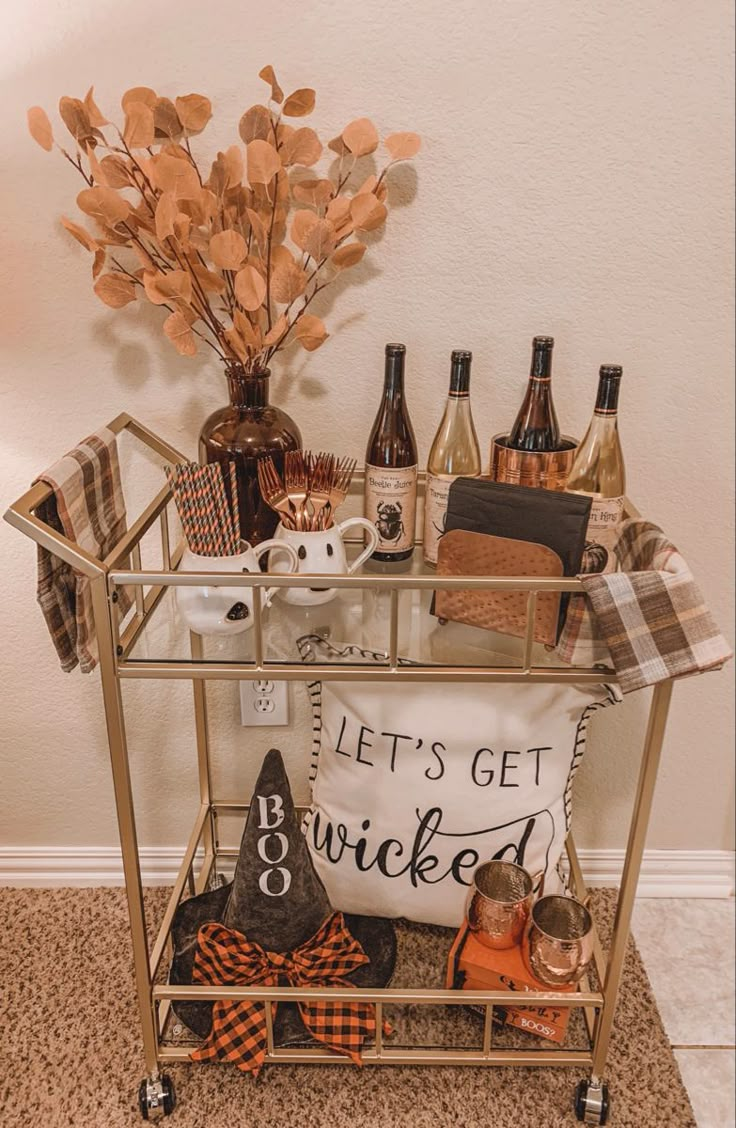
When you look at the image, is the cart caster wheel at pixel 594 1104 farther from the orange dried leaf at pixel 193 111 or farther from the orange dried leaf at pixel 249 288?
the orange dried leaf at pixel 193 111

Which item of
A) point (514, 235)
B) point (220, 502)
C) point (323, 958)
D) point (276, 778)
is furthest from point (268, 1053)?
point (514, 235)

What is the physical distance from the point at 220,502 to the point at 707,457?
0.72m

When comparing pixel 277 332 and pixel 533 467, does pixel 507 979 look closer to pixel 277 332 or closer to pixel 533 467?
pixel 533 467

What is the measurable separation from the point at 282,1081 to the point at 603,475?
916mm

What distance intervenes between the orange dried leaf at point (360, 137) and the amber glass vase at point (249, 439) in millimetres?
288

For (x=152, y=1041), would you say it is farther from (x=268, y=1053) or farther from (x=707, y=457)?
(x=707, y=457)

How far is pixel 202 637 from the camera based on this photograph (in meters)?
1.02

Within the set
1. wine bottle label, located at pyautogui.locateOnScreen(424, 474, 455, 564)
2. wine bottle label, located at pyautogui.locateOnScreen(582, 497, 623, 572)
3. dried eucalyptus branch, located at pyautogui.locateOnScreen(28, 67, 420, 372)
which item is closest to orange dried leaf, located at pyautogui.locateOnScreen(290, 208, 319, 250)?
dried eucalyptus branch, located at pyautogui.locateOnScreen(28, 67, 420, 372)

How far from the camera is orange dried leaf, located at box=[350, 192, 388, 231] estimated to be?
108cm

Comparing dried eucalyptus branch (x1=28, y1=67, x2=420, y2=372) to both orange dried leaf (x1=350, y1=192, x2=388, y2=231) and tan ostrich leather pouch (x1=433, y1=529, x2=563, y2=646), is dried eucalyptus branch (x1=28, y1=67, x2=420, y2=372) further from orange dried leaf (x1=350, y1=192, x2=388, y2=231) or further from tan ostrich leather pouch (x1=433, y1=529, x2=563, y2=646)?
tan ostrich leather pouch (x1=433, y1=529, x2=563, y2=646)

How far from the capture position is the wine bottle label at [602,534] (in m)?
1.06

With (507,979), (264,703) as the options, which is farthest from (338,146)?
(507,979)

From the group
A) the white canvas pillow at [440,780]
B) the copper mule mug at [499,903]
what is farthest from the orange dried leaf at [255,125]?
the copper mule mug at [499,903]

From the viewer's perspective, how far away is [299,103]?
109 cm
